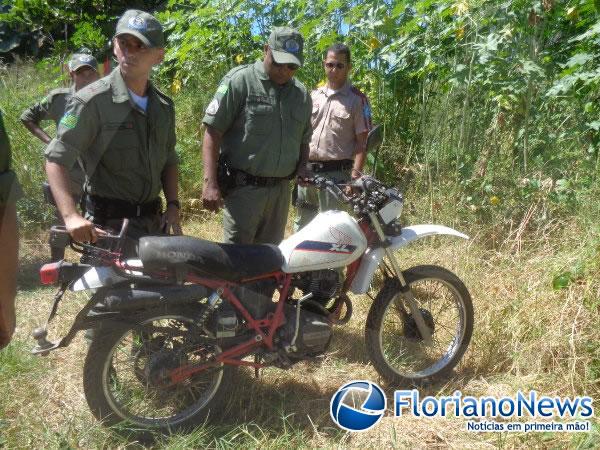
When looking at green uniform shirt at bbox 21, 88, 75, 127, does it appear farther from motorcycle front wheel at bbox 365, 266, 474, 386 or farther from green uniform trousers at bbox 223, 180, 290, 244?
motorcycle front wheel at bbox 365, 266, 474, 386

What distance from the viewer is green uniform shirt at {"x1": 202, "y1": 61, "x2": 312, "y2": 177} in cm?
318

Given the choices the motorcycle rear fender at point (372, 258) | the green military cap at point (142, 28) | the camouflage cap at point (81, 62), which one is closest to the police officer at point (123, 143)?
the green military cap at point (142, 28)

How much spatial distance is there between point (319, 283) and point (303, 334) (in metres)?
0.27

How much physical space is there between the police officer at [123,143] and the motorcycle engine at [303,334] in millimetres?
786

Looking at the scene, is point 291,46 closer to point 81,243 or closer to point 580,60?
point 81,243

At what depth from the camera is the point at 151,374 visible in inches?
101

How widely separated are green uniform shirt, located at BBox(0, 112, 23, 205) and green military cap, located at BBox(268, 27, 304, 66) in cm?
201

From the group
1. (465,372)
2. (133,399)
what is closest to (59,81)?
(133,399)

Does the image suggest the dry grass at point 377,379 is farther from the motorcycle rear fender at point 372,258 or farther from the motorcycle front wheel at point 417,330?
the motorcycle rear fender at point 372,258

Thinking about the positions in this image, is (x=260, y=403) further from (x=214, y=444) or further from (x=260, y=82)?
(x=260, y=82)

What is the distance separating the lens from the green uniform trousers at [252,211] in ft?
10.8

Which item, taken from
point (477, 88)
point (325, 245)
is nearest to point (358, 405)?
point (325, 245)

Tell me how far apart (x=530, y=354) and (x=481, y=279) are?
2.78 ft

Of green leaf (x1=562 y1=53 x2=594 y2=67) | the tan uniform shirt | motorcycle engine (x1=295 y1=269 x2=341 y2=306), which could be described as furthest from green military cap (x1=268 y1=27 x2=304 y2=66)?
green leaf (x1=562 y1=53 x2=594 y2=67)
